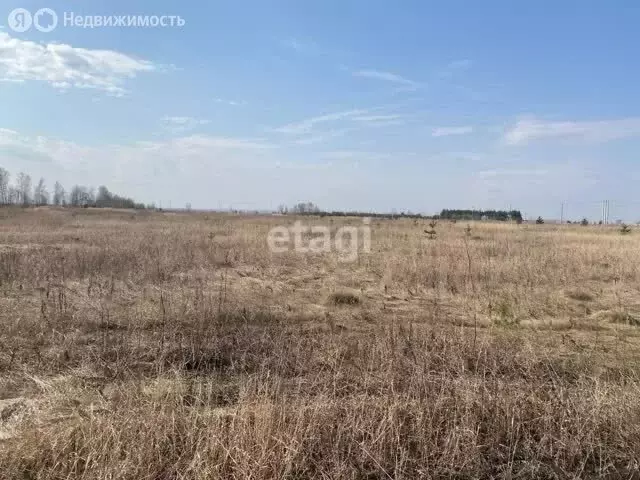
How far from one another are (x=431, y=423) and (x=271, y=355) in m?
2.09

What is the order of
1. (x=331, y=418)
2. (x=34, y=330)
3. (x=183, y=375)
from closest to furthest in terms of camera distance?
(x=331, y=418), (x=183, y=375), (x=34, y=330)

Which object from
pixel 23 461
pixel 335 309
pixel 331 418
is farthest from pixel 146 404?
pixel 335 309

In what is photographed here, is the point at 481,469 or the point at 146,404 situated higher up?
the point at 146,404

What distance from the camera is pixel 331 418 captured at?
3252mm

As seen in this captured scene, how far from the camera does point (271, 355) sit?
489cm

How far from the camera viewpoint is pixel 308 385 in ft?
13.5

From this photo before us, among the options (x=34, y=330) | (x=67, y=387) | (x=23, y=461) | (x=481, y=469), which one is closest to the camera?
(x=23, y=461)

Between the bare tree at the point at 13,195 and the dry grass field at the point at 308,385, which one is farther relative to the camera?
the bare tree at the point at 13,195

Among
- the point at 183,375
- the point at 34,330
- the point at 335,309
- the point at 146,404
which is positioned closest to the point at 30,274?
the point at 34,330

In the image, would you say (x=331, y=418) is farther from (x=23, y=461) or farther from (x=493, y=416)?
(x=23, y=461)

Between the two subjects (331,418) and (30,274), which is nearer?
(331,418)

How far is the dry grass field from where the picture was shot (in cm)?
294

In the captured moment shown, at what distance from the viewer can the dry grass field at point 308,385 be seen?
2.94m

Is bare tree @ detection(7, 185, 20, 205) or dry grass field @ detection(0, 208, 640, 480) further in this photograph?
bare tree @ detection(7, 185, 20, 205)
